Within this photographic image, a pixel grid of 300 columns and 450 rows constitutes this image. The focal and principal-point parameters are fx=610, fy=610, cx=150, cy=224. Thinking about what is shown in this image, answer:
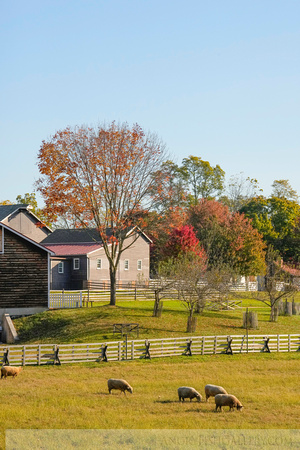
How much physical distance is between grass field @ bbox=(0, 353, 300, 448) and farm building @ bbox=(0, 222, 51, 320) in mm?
Result: 14048

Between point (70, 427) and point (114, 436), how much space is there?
1.73 meters

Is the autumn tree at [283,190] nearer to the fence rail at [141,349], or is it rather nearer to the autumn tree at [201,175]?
the autumn tree at [201,175]

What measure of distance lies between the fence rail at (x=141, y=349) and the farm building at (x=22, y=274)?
814 cm

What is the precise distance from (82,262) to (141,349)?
2809 cm

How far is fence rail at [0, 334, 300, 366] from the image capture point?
102ft

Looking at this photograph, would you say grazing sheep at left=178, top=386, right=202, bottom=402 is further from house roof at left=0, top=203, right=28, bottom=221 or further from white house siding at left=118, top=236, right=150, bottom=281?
house roof at left=0, top=203, right=28, bottom=221

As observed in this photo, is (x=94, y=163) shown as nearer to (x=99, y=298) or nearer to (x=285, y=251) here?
(x=99, y=298)

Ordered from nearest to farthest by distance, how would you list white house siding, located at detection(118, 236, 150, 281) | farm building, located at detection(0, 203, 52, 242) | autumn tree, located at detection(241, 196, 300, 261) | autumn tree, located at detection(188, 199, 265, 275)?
1. farm building, located at detection(0, 203, 52, 242)
2. white house siding, located at detection(118, 236, 150, 281)
3. autumn tree, located at detection(188, 199, 265, 275)
4. autumn tree, located at detection(241, 196, 300, 261)

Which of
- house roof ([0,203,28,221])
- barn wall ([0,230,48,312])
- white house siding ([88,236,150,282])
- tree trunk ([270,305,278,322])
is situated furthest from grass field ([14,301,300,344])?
house roof ([0,203,28,221])

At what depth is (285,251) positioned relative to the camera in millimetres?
88438

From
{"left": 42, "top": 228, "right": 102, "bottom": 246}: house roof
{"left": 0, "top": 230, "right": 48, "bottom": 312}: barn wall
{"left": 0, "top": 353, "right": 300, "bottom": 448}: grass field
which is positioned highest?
{"left": 42, "top": 228, "right": 102, "bottom": 246}: house roof

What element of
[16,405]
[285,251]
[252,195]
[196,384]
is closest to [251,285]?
[285,251]

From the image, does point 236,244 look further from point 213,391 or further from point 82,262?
point 213,391

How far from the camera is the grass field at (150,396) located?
1828cm
